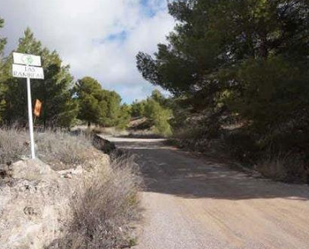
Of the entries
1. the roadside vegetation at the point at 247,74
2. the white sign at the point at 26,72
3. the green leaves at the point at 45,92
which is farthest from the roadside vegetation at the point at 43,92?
the white sign at the point at 26,72

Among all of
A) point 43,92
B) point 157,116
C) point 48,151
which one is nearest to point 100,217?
point 48,151

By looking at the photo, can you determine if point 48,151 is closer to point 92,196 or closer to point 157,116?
point 92,196

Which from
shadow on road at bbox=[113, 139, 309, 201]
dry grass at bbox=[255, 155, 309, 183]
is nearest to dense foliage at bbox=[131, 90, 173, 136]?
shadow on road at bbox=[113, 139, 309, 201]

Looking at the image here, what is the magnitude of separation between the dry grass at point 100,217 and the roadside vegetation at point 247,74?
7.28 m

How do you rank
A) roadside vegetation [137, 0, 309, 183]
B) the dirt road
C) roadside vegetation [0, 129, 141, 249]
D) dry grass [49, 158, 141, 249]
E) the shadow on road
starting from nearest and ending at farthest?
dry grass [49, 158, 141, 249] < roadside vegetation [0, 129, 141, 249] < the dirt road < the shadow on road < roadside vegetation [137, 0, 309, 183]

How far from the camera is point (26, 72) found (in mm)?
9227

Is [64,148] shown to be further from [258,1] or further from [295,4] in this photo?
[295,4]

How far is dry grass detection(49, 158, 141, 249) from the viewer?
7742 mm

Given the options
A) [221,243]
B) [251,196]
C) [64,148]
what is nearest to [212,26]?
[251,196]

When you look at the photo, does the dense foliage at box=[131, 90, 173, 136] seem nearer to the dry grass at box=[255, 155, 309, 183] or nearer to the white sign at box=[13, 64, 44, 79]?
the dry grass at box=[255, 155, 309, 183]

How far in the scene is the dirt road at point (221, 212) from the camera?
27.4 ft

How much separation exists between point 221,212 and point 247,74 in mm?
6180

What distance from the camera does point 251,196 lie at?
12250 mm

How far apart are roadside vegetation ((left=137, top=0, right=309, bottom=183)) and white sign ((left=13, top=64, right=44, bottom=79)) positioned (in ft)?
25.8
